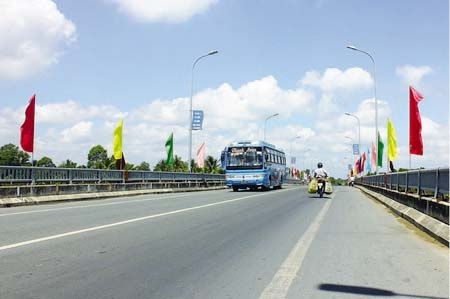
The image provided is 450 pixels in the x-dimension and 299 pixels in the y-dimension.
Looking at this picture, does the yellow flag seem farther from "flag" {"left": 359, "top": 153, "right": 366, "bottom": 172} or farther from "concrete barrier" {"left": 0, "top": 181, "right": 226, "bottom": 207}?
"flag" {"left": 359, "top": 153, "right": 366, "bottom": 172}

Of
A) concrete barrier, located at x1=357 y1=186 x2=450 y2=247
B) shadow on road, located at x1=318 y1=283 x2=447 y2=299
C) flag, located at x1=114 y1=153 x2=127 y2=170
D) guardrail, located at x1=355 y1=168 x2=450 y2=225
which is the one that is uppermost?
flag, located at x1=114 y1=153 x2=127 y2=170

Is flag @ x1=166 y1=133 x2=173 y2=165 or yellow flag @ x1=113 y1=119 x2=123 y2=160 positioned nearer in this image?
yellow flag @ x1=113 y1=119 x2=123 y2=160

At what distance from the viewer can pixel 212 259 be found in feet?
25.1

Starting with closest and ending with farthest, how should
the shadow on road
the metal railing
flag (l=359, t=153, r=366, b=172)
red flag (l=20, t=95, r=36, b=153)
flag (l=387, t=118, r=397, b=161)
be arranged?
the shadow on road < the metal railing < red flag (l=20, t=95, r=36, b=153) < flag (l=387, t=118, r=397, b=161) < flag (l=359, t=153, r=366, b=172)

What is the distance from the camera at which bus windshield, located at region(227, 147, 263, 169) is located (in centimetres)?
3531

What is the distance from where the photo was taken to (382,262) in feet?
25.3

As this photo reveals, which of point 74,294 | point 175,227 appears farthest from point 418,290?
point 175,227

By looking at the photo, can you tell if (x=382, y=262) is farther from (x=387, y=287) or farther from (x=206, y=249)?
(x=206, y=249)

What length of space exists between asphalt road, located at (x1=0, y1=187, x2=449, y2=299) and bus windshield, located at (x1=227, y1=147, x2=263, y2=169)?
2231 centimetres

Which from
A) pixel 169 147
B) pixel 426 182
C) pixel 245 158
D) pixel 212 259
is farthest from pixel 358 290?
pixel 169 147

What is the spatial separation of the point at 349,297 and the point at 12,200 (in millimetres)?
14752

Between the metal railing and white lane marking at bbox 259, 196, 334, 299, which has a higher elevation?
the metal railing

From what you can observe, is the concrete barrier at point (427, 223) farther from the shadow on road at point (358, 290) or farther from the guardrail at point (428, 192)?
the shadow on road at point (358, 290)

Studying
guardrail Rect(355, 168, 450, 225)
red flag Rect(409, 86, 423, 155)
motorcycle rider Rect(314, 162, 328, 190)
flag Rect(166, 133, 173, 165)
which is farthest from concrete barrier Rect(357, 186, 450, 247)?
flag Rect(166, 133, 173, 165)
